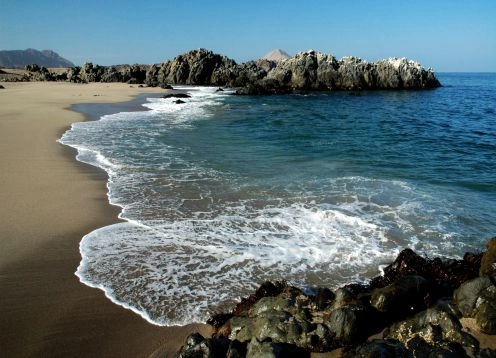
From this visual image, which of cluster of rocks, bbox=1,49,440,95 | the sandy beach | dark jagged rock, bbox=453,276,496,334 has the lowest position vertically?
the sandy beach

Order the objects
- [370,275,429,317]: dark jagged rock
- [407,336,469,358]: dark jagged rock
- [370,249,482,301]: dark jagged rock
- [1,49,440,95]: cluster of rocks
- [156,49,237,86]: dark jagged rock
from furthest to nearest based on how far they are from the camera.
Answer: [156,49,237,86]: dark jagged rock, [1,49,440,95]: cluster of rocks, [370,249,482,301]: dark jagged rock, [370,275,429,317]: dark jagged rock, [407,336,469,358]: dark jagged rock

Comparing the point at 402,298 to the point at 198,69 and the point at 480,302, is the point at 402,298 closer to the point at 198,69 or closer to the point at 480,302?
the point at 480,302

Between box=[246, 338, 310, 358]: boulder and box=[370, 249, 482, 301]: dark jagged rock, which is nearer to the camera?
box=[246, 338, 310, 358]: boulder

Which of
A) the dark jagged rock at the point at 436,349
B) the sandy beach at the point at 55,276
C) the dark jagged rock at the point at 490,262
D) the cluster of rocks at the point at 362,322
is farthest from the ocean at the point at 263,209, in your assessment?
the dark jagged rock at the point at 436,349

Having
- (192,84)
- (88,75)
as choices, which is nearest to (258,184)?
(192,84)

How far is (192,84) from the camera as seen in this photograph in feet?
254

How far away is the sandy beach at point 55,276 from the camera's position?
215 inches

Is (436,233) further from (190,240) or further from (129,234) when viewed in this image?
(129,234)

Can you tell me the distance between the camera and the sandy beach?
545 centimetres

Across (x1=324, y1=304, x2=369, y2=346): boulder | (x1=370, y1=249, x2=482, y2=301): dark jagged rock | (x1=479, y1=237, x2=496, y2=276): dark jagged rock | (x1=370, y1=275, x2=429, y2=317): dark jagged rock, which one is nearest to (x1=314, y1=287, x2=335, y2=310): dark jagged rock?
(x1=324, y1=304, x2=369, y2=346): boulder

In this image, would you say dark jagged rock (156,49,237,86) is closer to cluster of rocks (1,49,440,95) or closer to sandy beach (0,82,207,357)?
cluster of rocks (1,49,440,95)

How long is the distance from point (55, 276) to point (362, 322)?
522cm

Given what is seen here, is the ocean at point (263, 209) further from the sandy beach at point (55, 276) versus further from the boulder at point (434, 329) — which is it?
the boulder at point (434, 329)

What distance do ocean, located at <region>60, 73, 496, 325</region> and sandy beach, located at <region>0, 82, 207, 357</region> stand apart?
348 mm
